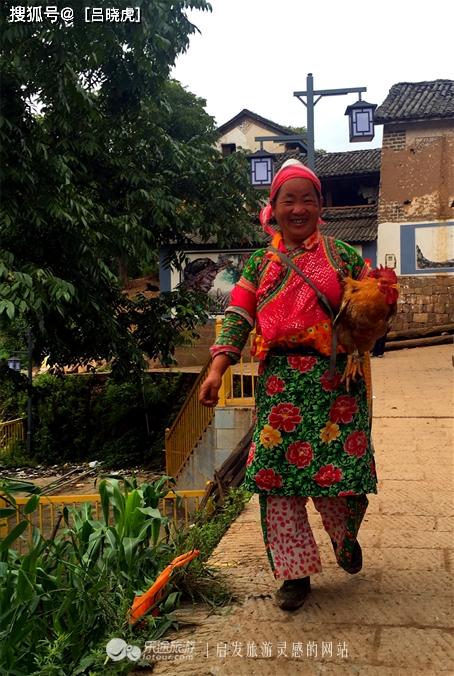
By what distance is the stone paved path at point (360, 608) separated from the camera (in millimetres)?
2031

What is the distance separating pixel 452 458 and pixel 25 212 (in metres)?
4.21

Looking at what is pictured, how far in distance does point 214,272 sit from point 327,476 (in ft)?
49.7

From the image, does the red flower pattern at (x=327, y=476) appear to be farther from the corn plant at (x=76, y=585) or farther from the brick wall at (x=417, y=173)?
the brick wall at (x=417, y=173)

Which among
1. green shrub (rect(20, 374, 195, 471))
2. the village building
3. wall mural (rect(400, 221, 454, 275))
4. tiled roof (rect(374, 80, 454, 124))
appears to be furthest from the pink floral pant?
tiled roof (rect(374, 80, 454, 124))

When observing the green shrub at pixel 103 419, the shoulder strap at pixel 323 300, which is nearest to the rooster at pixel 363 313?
the shoulder strap at pixel 323 300

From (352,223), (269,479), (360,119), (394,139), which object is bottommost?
(269,479)

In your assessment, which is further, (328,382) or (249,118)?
(249,118)

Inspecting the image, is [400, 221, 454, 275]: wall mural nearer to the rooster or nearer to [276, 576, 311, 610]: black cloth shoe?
the rooster

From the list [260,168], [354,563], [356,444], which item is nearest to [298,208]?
[356,444]

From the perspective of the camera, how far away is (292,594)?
7.97ft

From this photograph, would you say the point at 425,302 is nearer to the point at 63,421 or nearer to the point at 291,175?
the point at 63,421

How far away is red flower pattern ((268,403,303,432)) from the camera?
8.03ft

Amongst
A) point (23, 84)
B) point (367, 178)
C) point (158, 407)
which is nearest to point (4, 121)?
point (23, 84)

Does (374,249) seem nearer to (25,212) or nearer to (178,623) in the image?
(25,212)
